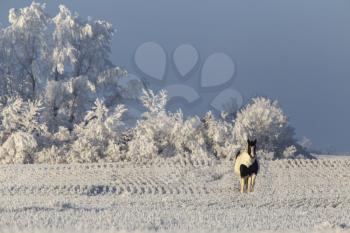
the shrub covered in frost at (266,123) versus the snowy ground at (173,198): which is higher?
the shrub covered in frost at (266,123)

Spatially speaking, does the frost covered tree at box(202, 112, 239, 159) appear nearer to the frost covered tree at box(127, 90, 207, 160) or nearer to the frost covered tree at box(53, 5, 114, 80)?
the frost covered tree at box(127, 90, 207, 160)

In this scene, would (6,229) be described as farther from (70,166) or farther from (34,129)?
(34,129)

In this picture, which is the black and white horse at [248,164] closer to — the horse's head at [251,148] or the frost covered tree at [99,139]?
the horse's head at [251,148]

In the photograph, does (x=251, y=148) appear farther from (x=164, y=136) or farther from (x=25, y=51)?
(x=25, y=51)

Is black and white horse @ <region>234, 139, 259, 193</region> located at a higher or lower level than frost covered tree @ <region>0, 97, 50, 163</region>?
lower

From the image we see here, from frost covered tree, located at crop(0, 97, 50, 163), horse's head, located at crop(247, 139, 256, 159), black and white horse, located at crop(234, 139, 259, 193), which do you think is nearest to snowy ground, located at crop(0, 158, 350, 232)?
black and white horse, located at crop(234, 139, 259, 193)

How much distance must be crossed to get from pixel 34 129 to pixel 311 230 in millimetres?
24151

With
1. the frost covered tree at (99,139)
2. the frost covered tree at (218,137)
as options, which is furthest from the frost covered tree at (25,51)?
the frost covered tree at (218,137)

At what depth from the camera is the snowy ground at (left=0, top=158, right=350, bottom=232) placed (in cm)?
972

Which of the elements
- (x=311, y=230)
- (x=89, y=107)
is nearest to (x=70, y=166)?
(x=89, y=107)

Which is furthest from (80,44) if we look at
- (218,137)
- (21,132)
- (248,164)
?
(248,164)

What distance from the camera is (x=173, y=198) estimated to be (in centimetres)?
1587

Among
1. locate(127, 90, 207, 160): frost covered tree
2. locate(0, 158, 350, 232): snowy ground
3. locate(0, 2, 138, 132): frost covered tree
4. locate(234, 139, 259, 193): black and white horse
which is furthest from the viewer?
locate(0, 2, 138, 132): frost covered tree

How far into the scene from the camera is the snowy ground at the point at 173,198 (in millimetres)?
9719
